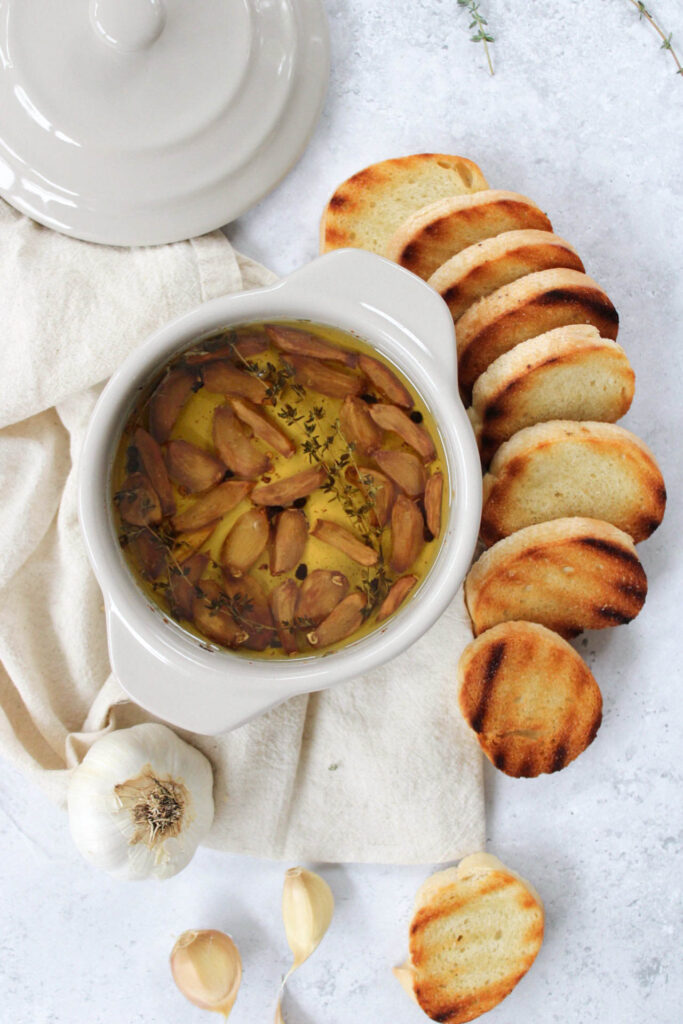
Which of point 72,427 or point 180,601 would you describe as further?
point 72,427

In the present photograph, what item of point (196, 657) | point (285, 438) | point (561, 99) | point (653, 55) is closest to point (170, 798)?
point (196, 657)

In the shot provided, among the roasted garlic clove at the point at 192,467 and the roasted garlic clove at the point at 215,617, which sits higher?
the roasted garlic clove at the point at 192,467

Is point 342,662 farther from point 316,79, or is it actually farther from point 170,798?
point 316,79

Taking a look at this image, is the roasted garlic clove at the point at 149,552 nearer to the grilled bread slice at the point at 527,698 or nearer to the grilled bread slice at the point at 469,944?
the grilled bread slice at the point at 527,698

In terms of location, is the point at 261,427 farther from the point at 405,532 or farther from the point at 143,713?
the point at 143,713

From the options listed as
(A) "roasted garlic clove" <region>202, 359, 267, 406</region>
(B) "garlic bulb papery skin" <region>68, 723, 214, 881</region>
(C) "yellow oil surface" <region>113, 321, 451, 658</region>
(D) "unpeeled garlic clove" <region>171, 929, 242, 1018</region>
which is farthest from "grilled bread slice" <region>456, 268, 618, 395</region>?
(D) "unpeeled garlic clove" <region>171, 929, 242, 1018</region>

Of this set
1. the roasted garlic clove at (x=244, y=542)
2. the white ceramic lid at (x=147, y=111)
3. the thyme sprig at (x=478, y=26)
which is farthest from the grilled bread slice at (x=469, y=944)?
the thyme sprig at (x=478, y=26)

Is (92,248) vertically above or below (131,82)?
below
